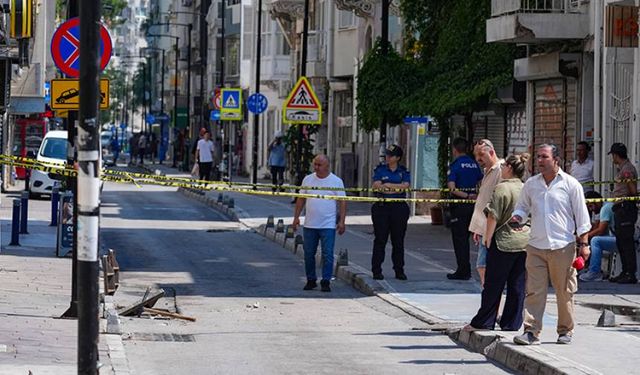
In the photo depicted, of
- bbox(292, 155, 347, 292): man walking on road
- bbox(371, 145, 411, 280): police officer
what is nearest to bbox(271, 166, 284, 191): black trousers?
bbox(371, 145, 411, 280): police officer

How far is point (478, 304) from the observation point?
18.2 metres

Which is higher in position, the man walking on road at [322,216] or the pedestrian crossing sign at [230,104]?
the pedestrian crossing sign at [230,104]

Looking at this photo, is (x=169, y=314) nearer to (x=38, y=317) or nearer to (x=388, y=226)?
(x=38, y=317)

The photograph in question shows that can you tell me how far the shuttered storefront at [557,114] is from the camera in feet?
96.1

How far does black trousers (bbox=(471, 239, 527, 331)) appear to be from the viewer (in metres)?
15.0

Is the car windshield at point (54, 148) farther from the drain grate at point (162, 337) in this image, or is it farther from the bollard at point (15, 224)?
the drain grate at point (162, 337)

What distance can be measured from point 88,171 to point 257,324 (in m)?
6.03

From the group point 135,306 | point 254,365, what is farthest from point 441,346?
point 135,306

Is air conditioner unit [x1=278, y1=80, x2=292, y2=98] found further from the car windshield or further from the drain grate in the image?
the drain grate

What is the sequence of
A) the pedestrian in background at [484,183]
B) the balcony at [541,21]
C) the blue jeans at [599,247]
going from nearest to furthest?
the pedestrian in background at [484,183] → the blue jeans at [599,247] → the balcony at [541,21]

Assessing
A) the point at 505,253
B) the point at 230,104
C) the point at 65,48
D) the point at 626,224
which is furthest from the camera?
the point at 230,104

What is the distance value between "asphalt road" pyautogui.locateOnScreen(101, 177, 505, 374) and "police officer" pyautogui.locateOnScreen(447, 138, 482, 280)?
4.62 feet

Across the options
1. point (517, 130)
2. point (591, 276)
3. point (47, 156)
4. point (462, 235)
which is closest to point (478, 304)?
point (462, 235)

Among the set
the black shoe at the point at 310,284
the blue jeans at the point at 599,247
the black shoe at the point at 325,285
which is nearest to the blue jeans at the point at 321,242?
the black shoe at the point at 325,285
